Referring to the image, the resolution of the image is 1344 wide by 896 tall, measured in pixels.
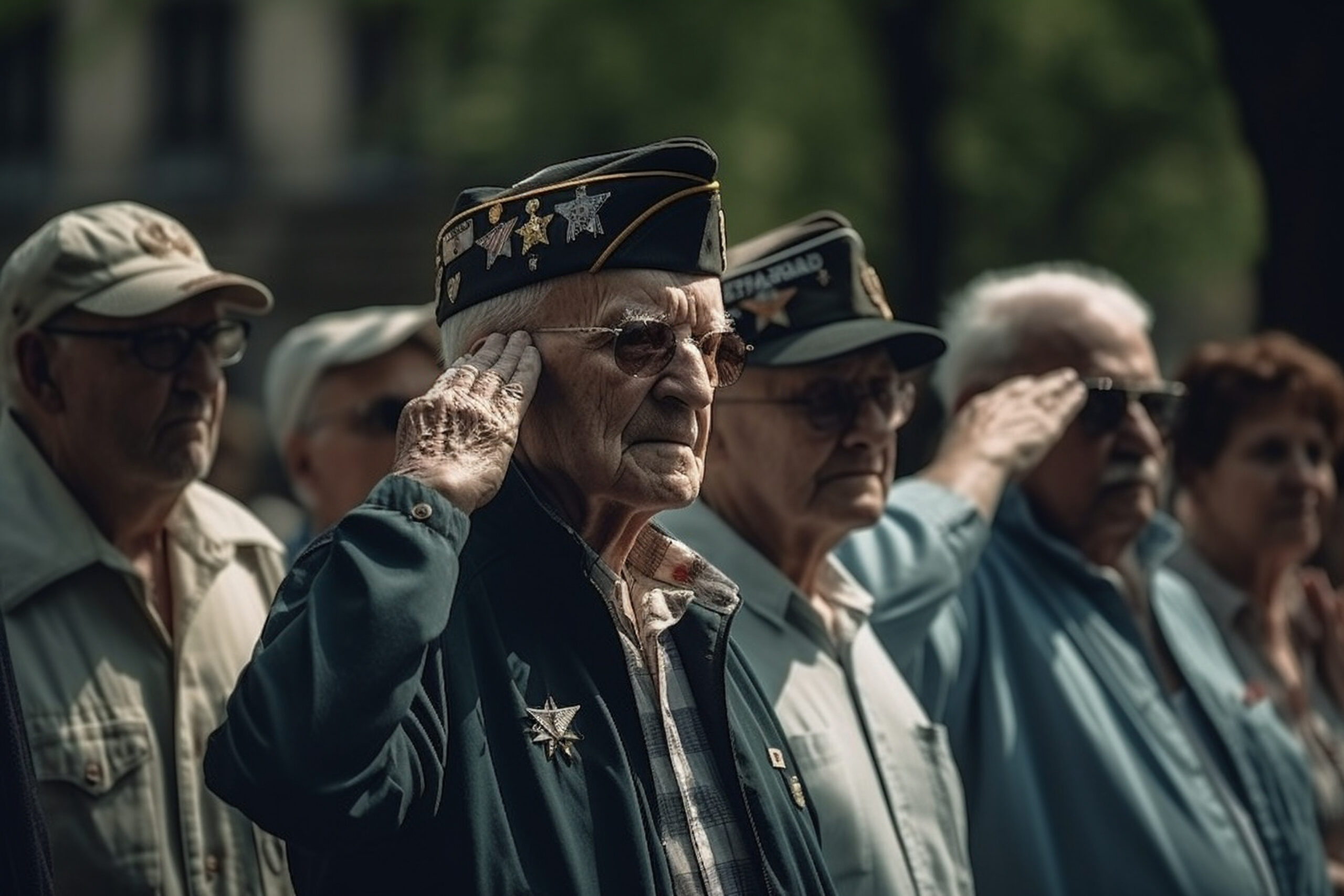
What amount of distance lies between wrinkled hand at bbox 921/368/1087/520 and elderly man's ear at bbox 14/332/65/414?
2037 mm

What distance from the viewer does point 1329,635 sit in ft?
21.4

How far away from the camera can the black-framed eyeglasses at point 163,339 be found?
4430 mm

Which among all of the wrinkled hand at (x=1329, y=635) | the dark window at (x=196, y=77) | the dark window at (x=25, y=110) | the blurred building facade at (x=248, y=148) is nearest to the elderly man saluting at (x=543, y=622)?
the wrinkled hand at (x=1329, y=635)

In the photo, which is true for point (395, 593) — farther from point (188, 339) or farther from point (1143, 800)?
point (1143, 800)

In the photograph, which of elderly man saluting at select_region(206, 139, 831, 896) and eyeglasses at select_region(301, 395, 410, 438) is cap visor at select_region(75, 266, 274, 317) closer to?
elderly man saluting at select_region(206, 139, 831, 896)

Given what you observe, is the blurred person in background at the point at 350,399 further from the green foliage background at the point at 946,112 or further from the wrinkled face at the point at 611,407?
the green foliage background at the point at 946,112

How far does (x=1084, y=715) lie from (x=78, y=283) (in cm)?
249

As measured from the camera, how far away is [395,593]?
9.55 ft

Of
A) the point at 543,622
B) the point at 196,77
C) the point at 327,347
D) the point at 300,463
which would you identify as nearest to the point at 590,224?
the point at 543,622

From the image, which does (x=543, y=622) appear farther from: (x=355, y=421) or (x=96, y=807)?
(x=355, y=421)

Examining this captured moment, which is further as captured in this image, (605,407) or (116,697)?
(116,697)

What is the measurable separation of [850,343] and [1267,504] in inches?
87.9

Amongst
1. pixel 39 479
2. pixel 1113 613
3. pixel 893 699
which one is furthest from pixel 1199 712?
pixel 39 479

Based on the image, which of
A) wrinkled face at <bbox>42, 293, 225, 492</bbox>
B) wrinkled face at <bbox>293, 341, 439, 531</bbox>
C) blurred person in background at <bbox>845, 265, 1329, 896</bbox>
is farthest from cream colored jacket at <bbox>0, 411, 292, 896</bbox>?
wrinkled face at <bbox>293, 341, 439, 531</bbox>
